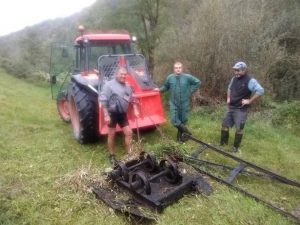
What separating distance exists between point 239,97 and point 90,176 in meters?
2.79

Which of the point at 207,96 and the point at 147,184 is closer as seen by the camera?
the point at 147,184

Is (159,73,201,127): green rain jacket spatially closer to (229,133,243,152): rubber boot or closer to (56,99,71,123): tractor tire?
(229,133,243,152): rubber boot

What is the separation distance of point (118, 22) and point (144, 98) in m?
6.23

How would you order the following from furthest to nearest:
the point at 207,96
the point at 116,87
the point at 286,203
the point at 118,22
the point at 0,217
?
1. the point at 118,22
2. the point at 207,96
3. the point at 116,87
4. the point at 286,203
5. the point at 0,217

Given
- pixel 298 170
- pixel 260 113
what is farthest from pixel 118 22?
pixel 298 170

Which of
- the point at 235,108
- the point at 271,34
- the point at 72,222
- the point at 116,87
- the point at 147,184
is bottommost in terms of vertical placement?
the point at 72,222

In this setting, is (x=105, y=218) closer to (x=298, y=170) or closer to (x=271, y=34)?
(x=298, y=170)

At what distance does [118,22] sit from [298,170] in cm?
795

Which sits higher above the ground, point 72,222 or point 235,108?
point 235,108

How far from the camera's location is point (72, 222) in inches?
128

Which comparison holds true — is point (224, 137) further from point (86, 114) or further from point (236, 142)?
point (86, 114)

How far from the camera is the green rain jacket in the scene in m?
5.38

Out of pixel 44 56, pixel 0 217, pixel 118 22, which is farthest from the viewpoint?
pixel 44 56

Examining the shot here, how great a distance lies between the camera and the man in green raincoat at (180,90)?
17.6 ft
